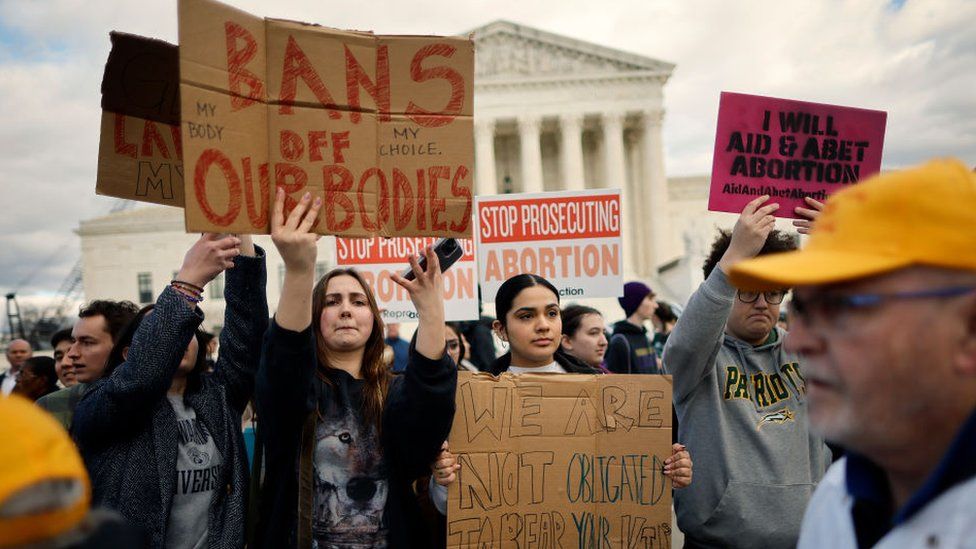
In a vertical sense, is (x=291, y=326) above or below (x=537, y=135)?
below

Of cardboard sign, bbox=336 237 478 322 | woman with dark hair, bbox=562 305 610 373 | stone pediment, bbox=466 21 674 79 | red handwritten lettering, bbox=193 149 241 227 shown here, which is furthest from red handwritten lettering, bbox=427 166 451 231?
stone pediment, bbox=466 21 674 79

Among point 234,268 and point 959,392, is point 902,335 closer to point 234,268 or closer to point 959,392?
point 959,392

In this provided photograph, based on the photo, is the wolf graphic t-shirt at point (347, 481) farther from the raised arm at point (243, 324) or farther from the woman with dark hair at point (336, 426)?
the raised arm at point (243, 324)

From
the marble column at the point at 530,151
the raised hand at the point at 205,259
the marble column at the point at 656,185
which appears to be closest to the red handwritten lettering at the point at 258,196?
the raised hand at the point at 205,259

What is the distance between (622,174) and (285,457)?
1618 inches

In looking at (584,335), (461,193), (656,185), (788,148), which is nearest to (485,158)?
(656,185)

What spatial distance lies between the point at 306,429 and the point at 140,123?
1365 mm

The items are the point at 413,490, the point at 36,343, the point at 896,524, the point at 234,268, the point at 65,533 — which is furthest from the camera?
the point at 36,343

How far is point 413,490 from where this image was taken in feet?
9.46

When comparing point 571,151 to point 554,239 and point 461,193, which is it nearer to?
point 554,239

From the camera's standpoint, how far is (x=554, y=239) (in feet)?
19.7

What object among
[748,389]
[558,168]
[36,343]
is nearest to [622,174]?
[558,168]

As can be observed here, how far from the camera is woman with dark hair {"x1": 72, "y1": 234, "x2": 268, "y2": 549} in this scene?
8.71 feet

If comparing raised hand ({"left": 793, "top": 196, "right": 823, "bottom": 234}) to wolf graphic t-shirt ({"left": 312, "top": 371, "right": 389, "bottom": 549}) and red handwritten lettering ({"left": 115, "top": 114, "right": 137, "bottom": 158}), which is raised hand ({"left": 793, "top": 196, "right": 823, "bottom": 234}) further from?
red handwritten lettering ({"left": 115, "top": 114, "right": 137, "bottom": 158})
